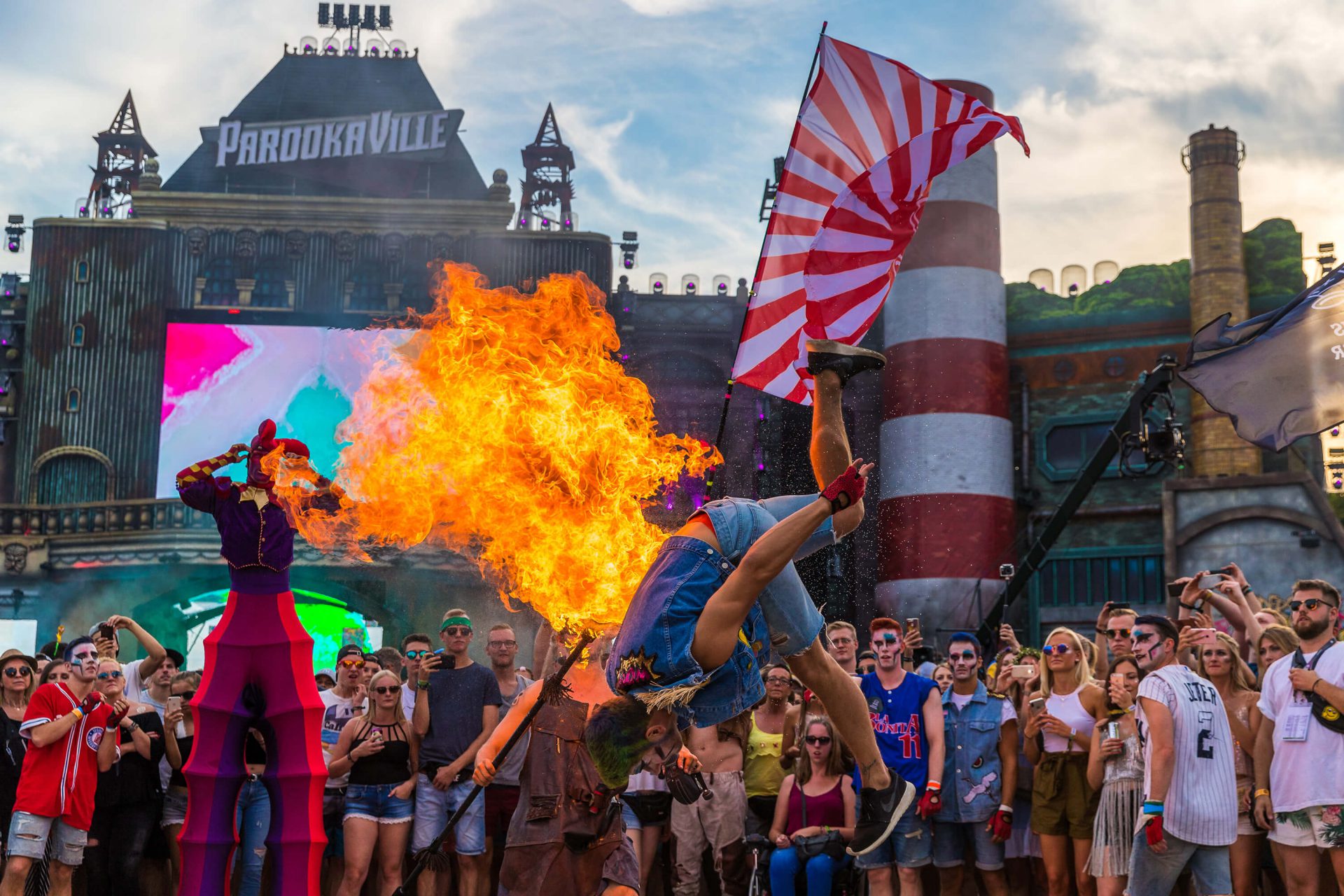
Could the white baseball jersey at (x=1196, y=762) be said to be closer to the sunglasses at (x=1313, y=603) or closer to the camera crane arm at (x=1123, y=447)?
the sunglasses at (x=1313, y=603)

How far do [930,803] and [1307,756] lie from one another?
2494 millimetres

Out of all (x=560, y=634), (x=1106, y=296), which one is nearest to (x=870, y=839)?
(x=560, y=634)

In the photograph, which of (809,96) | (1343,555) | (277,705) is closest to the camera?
(277,705)

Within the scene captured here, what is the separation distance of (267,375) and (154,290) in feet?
10.5

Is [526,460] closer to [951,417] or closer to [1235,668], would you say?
[1235,668]

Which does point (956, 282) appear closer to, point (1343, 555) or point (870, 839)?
point (1343, 555)

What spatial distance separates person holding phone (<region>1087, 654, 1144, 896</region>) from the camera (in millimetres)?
8492

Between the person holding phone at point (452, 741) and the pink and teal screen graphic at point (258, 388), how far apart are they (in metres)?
17.4

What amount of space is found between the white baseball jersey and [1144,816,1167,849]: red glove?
0.11 m

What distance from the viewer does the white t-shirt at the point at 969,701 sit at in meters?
9.84

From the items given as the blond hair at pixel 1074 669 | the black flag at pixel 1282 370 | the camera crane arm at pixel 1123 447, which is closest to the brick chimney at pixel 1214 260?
the camera crane arm at pixel 1123 447

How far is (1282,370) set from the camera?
9852mm

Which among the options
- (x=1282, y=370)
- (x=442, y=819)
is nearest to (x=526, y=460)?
(x=442, y=819)

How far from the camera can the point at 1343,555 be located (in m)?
21.6
